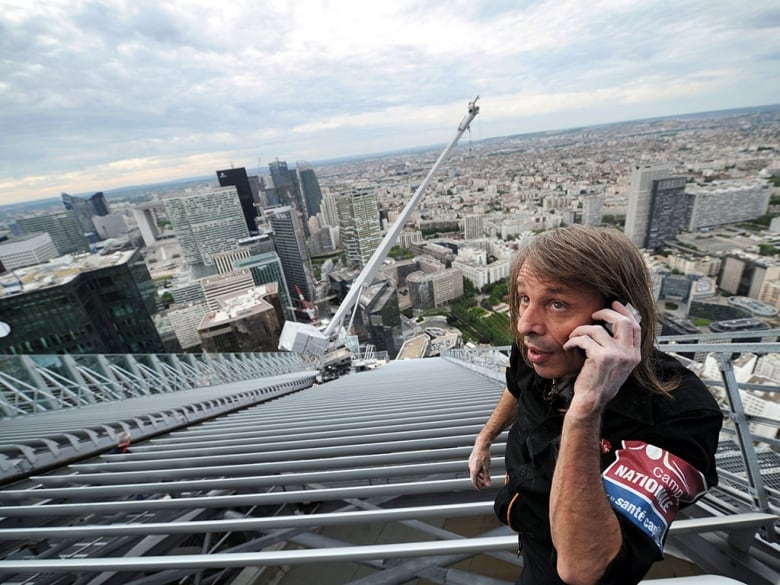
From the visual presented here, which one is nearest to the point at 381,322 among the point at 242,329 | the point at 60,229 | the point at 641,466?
the point at 242,329

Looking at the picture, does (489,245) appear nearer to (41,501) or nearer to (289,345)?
(289,345)

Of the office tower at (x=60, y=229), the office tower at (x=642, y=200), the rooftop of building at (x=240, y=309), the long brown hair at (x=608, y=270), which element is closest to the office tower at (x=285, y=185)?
the office tower at (x=60, y=229)

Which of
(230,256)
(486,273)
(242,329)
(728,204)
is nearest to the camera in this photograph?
(242,329)

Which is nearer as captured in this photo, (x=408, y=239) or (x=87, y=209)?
(x=408, y=239)

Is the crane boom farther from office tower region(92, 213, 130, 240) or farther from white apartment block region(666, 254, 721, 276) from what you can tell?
office tower region(92, 213, 130, 240)

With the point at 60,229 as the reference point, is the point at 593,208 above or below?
below

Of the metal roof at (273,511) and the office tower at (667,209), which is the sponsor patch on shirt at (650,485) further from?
the office tower at (667,209)

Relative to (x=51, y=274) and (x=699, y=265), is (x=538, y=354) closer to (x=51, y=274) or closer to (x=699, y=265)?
(x=51, y=274)

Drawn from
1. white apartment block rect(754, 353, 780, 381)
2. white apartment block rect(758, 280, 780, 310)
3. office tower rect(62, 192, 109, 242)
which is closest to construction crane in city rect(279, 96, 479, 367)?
white apartment block rect(754, 353, 780, 381)

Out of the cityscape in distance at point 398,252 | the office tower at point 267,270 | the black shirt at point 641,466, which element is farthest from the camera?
the office tower at point 267,270
